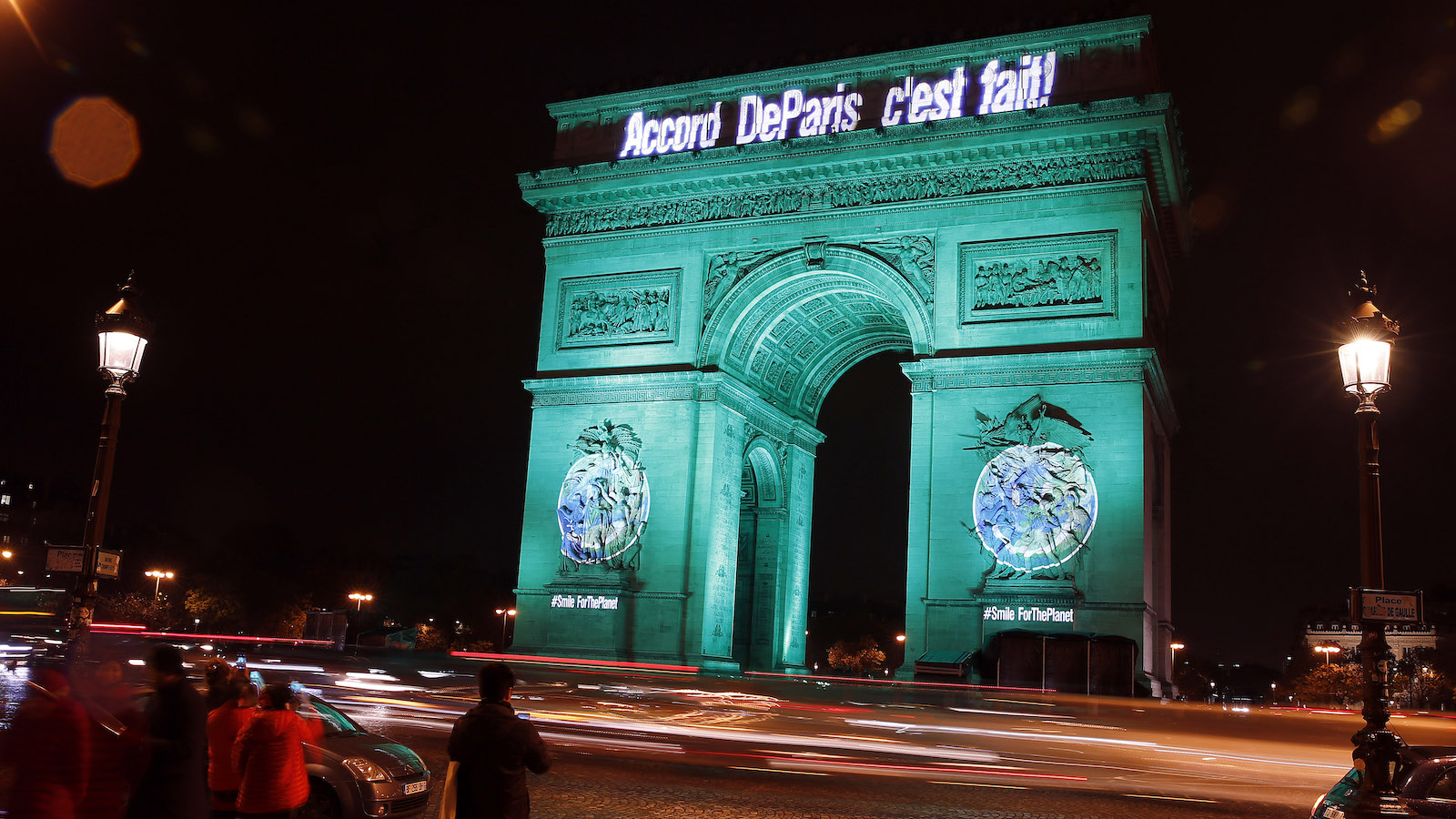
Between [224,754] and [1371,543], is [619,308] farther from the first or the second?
[224,754]

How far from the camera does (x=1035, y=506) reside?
1208 inches

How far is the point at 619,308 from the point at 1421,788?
30.0 metres

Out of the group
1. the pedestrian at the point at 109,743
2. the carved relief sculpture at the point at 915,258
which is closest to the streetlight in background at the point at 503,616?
the carved relief sculpture at the point at 915,258

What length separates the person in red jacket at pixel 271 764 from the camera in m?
8.04

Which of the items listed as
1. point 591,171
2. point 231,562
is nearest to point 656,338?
point 591,171

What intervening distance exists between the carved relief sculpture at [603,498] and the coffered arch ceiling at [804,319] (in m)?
3.75

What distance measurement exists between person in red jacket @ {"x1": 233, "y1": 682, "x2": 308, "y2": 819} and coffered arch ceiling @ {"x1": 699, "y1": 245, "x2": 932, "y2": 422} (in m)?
27.3

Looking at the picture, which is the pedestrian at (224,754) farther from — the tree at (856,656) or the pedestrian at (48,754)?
the tree at (856,656)

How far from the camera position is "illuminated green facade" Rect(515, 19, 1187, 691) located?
3078cm

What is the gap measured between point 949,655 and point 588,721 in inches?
463

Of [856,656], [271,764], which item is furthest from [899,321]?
[856,656]

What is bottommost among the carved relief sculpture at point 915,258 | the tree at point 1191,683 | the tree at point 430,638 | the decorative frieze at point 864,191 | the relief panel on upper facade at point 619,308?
the tree at point 1191,683

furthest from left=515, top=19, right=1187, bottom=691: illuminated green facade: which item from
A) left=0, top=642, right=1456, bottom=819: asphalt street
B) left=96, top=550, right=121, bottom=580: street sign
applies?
left=96, top=550, right=121, bottom=580: street sign

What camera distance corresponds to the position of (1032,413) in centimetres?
3136
